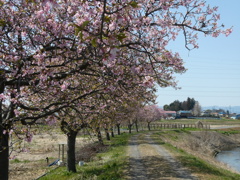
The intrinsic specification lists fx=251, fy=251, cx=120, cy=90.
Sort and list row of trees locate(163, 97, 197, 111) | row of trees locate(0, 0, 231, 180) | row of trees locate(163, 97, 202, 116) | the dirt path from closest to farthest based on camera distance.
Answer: row of trees locate(0, 0, 231, 180) < the dirt path < row of trees locate(163, 97, 202, 116) < row of trees locate(163, 97, 197, 111)

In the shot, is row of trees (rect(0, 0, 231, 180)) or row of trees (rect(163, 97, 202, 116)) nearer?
row of trees (rect(0, 0, 231, 180))

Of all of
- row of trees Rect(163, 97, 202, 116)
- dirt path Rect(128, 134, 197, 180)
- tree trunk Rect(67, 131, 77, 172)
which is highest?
row of trees Rect(163, 97, 202, 116)

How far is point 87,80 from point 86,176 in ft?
26.1

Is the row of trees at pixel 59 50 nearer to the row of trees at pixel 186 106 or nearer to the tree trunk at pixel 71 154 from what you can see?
the tree trunk at pixel 71 154

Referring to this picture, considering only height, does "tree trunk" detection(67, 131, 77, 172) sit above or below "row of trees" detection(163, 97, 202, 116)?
below

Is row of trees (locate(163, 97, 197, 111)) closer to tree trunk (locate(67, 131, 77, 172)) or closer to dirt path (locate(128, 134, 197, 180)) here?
dirt path (locate(128, 134, 197, 180))

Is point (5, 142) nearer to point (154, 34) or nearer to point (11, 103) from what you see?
point (11, 103)

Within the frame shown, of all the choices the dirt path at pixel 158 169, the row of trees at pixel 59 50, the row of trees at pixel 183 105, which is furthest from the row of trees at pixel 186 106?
the row of trees at pixel 59 50

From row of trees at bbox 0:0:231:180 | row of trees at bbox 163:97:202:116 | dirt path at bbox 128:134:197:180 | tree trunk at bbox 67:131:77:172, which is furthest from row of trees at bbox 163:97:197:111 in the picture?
row of trees at bbox 0:0:231:180

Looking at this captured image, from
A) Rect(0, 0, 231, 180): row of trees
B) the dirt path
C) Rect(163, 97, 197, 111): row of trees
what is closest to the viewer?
Rect(0, 0, 231, 180): row of trees

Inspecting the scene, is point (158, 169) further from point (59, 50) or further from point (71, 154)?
point (59, 50)

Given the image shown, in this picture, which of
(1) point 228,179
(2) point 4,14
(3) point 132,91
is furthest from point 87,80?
(1) point 228,179

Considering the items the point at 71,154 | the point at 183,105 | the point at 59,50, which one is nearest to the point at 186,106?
the point at 183,105

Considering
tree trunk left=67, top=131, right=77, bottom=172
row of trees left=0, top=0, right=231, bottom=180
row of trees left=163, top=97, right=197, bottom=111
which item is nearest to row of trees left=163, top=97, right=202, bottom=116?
row of trees left=163, top=97, right=197, bottom=111
